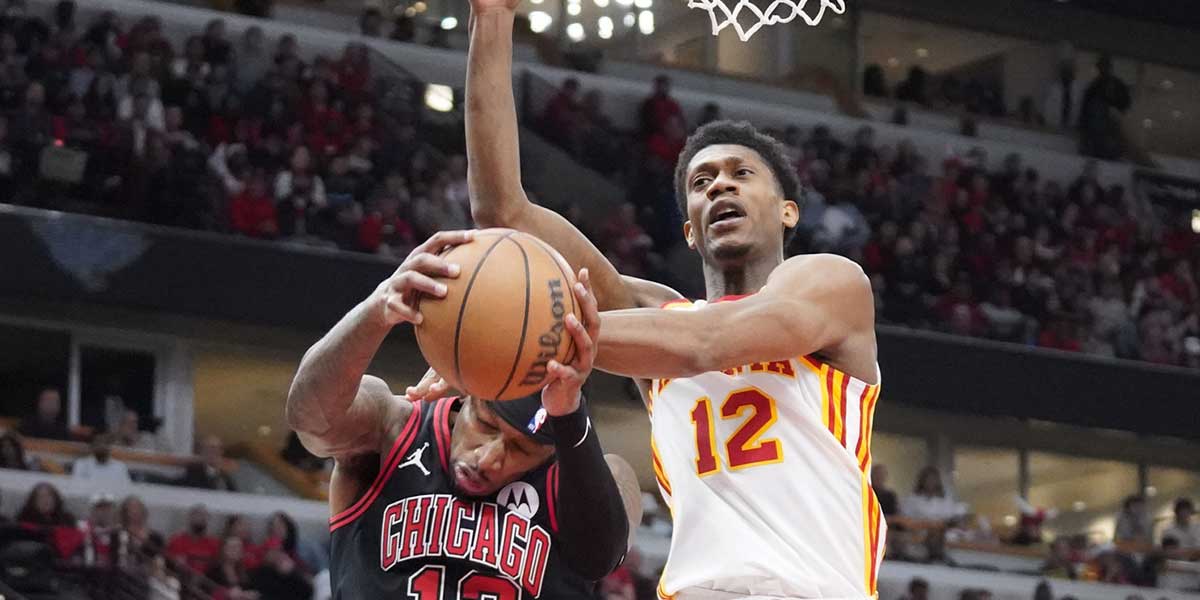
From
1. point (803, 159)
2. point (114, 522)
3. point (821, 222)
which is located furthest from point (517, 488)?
point (803, 159)

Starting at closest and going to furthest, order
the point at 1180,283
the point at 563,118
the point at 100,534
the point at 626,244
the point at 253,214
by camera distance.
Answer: the point at 100,534 → the point at 253,214 → the point at 626,244 → the point at 563,118 → the point at 1180,283

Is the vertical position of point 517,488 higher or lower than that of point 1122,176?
higher

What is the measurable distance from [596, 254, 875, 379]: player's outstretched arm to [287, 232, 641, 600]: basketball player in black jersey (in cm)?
31

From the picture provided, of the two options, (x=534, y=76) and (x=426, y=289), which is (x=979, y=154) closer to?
(x=534, y=76)

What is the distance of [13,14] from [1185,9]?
50.7 feet

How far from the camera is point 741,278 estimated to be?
495 cm

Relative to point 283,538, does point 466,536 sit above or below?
above

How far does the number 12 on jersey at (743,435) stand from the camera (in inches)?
181

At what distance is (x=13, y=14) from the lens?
14969 millimetres

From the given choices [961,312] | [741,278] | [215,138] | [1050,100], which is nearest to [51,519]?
[215,138]

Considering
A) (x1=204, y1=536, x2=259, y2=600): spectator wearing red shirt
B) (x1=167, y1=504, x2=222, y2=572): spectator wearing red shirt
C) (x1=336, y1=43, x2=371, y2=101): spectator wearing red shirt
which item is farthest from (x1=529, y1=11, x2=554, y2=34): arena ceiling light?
(x1=204, y1=536, x2=259, y2=600): spectator wearing red shirt

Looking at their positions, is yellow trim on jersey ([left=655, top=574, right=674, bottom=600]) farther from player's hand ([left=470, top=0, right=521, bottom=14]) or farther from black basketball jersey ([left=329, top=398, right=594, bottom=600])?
player's hand ([left=470, top=0, right=521, bottom=14])

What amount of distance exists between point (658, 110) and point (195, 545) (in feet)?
24.3

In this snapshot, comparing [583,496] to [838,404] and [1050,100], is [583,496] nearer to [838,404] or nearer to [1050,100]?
[838,404]
